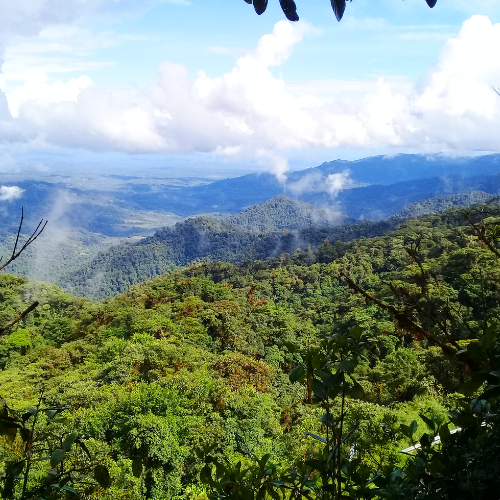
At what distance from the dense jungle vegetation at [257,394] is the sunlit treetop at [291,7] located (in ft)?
1.91

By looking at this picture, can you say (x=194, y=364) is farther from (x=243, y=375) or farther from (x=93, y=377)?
(x=93, y=377)

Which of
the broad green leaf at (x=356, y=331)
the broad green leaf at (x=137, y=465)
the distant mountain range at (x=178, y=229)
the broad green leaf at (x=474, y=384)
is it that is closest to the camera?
the broad green leaf at (x=474, y=384)

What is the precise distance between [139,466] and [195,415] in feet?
27.1

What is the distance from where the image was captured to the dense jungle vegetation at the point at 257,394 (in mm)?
976

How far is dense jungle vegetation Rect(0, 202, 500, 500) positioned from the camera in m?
0.98

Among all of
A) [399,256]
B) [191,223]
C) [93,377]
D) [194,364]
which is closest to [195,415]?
[194,364]

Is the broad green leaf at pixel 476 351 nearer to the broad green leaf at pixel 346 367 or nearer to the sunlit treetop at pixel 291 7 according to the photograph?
the broad green leaf at pixel 346 367

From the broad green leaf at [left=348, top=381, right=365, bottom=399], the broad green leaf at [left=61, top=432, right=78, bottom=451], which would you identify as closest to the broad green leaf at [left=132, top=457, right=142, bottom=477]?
the broad green leaf at [left=61, top=432, right=78, bottom=451]

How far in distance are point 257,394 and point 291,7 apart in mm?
10021

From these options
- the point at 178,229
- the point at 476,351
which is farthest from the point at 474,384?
the point at 178,229

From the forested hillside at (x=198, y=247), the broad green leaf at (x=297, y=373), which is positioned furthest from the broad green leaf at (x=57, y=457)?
the forested hillside at (x=198, y=247)

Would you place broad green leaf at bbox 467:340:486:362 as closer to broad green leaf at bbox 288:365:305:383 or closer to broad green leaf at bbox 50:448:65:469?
broad green leaf at bbox 288:365:305:383

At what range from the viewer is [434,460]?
94 cm

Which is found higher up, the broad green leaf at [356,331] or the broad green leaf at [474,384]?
the broad green leaf at [356,331]
